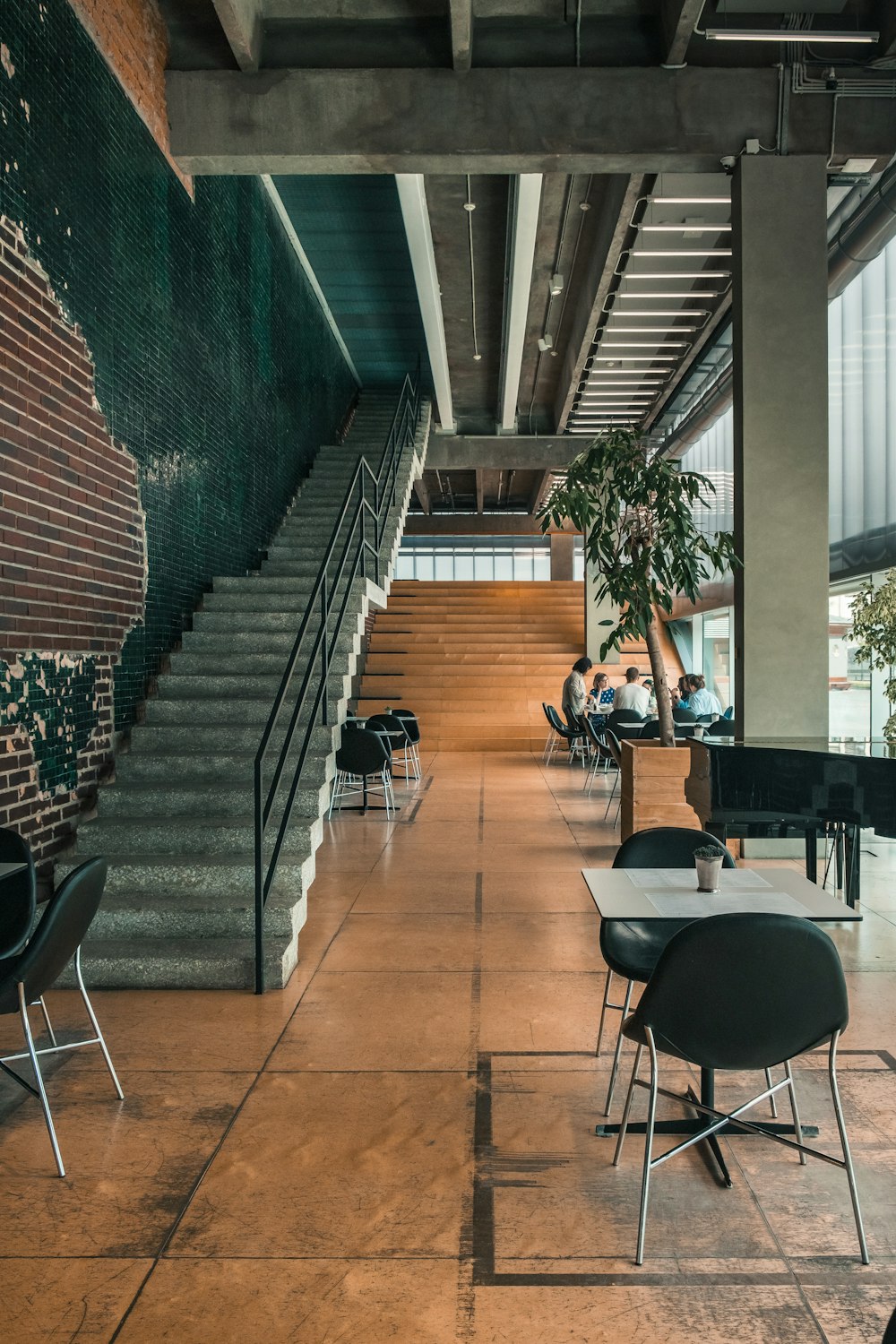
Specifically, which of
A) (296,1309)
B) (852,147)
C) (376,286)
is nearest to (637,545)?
(852,147)

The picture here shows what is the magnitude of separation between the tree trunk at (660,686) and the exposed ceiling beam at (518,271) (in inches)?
133

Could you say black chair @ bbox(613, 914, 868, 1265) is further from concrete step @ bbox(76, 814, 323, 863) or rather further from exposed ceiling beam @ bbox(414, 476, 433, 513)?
Result: exposed ceiling beam @ bbox(414, 476, 433, 513)

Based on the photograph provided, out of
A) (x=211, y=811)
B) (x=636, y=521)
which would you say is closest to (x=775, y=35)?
(x=636, y=521)

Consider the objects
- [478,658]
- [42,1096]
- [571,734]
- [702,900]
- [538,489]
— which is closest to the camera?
[42,1096]

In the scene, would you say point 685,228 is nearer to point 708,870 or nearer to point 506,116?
point 506,116

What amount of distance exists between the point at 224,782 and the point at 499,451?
11949 mm

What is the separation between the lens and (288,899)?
4.55 m

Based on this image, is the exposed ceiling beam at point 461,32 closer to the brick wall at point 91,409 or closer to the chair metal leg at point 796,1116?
the brick wall at point 91,409

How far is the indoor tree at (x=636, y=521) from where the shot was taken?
6.29m

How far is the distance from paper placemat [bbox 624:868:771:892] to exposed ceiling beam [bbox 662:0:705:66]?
5135mm

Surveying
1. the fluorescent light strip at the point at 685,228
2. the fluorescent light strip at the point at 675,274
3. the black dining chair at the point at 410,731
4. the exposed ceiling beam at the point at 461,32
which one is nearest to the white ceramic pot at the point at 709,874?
the exposed ceiling beam at the point at 461,32

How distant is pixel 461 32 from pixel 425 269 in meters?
4.11

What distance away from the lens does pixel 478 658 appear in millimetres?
17031

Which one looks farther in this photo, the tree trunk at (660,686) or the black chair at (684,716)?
the black chair at (684,716)
